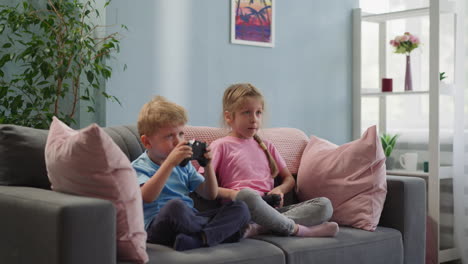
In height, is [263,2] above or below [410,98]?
above

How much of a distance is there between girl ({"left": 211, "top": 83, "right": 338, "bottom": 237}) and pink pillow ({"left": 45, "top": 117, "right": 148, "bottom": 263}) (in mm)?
604

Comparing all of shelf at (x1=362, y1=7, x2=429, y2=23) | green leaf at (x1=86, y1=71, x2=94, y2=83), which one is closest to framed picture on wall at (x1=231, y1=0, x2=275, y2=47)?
shelf at (x1=362, y1=7, x2=429, y2=23)

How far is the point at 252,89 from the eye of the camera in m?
2.74

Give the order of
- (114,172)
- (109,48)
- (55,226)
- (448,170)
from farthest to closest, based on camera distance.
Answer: (448,170) < (109,48) < (114,172) < (55,226)

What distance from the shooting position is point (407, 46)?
4.04 m

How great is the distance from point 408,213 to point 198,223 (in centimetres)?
100

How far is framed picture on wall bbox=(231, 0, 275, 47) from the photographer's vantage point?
3.92 meters

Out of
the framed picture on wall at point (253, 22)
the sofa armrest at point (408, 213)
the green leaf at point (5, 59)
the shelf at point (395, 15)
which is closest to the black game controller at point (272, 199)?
the sofa armrest at point (408, 213)

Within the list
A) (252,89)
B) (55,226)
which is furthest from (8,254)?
(252,89)

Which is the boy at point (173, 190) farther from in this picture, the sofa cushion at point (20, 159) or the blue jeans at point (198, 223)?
the sofa cushion at point (20, 159)

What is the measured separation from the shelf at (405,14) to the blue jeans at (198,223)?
2.25 metres

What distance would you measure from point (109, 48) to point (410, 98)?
207cm

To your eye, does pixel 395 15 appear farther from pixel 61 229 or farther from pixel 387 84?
pixel 61 229

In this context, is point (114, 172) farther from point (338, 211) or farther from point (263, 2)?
point (263, 2)
